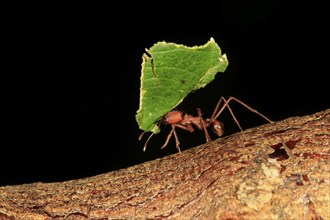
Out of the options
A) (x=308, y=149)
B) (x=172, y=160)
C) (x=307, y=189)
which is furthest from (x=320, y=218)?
(x=172, y=160)

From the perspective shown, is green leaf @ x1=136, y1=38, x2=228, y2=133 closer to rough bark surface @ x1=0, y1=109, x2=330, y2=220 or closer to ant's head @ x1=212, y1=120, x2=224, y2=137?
rough bark surface @ x1=0, y1=109, x2=330, y2=220

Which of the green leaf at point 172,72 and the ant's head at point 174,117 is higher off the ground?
the green leaf at point 172,72

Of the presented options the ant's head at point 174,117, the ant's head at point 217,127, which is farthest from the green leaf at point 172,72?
→ the ant's head at point 217,127

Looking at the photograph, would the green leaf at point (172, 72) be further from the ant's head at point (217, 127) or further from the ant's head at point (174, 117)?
the ant's head at point (217, 127)

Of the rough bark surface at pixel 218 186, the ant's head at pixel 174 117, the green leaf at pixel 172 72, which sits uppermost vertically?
the green leaf at pixel 172 72

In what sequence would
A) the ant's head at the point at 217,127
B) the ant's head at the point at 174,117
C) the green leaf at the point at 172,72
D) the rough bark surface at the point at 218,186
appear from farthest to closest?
the ant's head at the point at 217,127 → the ant's head at the point at 174,117 → the green leaf at the point at 172,72 → the rough bark surface at the point at 218,186
